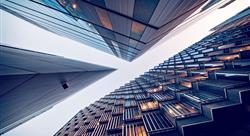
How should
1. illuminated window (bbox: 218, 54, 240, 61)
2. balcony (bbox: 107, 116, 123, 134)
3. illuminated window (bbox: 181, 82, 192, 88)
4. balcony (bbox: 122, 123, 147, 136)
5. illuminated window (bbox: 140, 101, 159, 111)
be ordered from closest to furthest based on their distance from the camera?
balcony (bbox: 122, 123, 147, 136) < illuminated window (bbox: 218, 54, 240, 61) < balcony (bbox: 107, 116, 123, 134) < illuminated window (bbox: 140, 101, 159, 111) < illuminated window (bbox: 181, 82, 192, 88)

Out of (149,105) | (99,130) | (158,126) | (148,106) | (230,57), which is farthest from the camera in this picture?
(149,105)

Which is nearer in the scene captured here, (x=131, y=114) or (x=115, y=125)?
(x=115, y=125)

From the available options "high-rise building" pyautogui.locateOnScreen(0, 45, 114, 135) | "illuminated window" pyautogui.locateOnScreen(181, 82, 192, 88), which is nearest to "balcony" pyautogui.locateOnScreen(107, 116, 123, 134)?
"illuminated window" pyautogui.locateOnScreen(181, 82, 192, 88)

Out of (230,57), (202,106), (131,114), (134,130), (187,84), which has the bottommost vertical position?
(134,130)

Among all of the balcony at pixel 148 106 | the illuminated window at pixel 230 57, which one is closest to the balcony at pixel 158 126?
the balcony at pixel 148 106

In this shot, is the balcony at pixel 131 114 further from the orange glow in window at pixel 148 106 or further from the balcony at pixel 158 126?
the balcony at pixel 158 126

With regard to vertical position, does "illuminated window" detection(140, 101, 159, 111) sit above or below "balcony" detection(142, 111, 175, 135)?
above

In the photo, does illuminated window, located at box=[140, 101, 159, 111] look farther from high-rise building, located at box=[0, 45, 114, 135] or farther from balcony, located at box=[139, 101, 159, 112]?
high-rise building, located at box=[0, 45, 114, 135]

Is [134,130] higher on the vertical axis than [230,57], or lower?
lower

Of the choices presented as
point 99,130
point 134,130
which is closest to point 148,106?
point 134,130

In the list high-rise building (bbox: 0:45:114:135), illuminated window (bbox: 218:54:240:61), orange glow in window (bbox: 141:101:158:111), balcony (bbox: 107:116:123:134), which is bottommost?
balcony (bbox: 107:116:123:134)

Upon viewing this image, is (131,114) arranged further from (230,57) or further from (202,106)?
(230,57)

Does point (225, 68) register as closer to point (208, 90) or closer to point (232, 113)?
point (208, 90)

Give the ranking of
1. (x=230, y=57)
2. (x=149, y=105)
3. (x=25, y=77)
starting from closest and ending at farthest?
(x=25, y=77) → (x=230, y=57) → (x=149, y=105)
